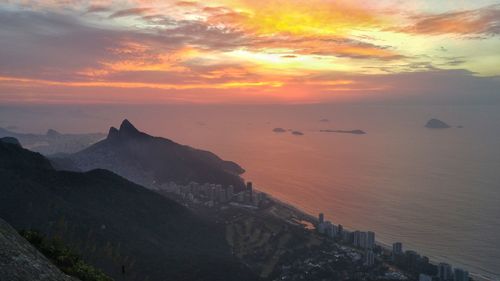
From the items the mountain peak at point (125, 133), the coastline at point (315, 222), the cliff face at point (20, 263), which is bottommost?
the coastline at point (315, 222)

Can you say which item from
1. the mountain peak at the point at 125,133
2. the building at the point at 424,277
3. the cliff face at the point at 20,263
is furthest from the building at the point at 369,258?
the mountain peak at the point at 125,133

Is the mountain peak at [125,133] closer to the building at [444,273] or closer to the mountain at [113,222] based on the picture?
the mountain at [113,222]

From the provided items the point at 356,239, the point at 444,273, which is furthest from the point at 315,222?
the point at 444,273

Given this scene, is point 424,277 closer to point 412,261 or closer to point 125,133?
point 412,261

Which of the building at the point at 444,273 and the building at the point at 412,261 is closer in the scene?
the building at the point at 444,273

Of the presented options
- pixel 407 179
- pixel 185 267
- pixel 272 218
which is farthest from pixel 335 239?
pixel 407 179

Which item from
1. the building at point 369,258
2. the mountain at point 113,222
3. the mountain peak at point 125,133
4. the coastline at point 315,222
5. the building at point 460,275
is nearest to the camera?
the mountain at point 113,222

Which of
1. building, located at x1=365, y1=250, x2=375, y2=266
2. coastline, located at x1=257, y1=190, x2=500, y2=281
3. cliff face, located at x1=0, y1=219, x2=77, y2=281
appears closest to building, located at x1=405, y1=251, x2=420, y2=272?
building, located at x1=365, y1=250, x2=375, y2=266
